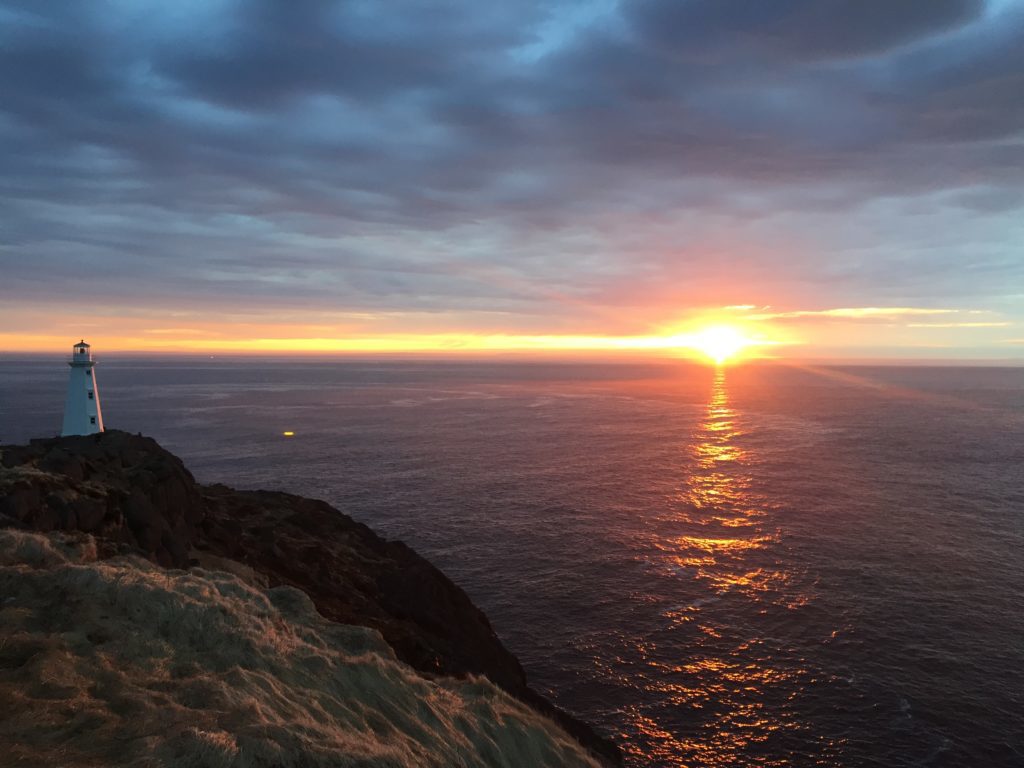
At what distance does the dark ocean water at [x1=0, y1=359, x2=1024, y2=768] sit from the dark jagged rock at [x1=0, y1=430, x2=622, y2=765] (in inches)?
227

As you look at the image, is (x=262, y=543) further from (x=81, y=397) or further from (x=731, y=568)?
(x=81, y=397)

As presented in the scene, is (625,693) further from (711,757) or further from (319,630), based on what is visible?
(319,630)

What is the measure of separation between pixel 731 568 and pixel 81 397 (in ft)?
235

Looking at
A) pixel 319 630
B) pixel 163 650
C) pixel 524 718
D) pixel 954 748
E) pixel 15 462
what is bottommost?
A: pixel 954 748

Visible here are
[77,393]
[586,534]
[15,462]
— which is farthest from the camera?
[77,393]

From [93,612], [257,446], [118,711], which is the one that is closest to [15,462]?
[93,612]

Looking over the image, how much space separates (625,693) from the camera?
34.6 m

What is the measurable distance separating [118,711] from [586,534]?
167 ft

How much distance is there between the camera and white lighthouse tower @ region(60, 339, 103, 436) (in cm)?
6569

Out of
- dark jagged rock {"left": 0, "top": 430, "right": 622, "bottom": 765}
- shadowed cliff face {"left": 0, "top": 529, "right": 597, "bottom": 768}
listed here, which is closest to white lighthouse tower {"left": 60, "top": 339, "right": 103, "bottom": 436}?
dark jagged rock {"left": 0, "top": 430, "right": 622, "bottom": 765}

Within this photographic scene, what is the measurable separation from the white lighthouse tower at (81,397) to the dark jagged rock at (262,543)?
81.8 ft

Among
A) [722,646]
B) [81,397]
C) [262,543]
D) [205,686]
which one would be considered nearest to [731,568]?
[722,646]

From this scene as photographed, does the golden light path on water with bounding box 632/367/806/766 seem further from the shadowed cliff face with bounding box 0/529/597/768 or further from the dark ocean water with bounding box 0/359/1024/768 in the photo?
the shadowed cliff face with bounding box 0/529/597/768

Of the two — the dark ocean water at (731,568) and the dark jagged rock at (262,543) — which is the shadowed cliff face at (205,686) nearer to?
the dark jagged rock at (262,543)
